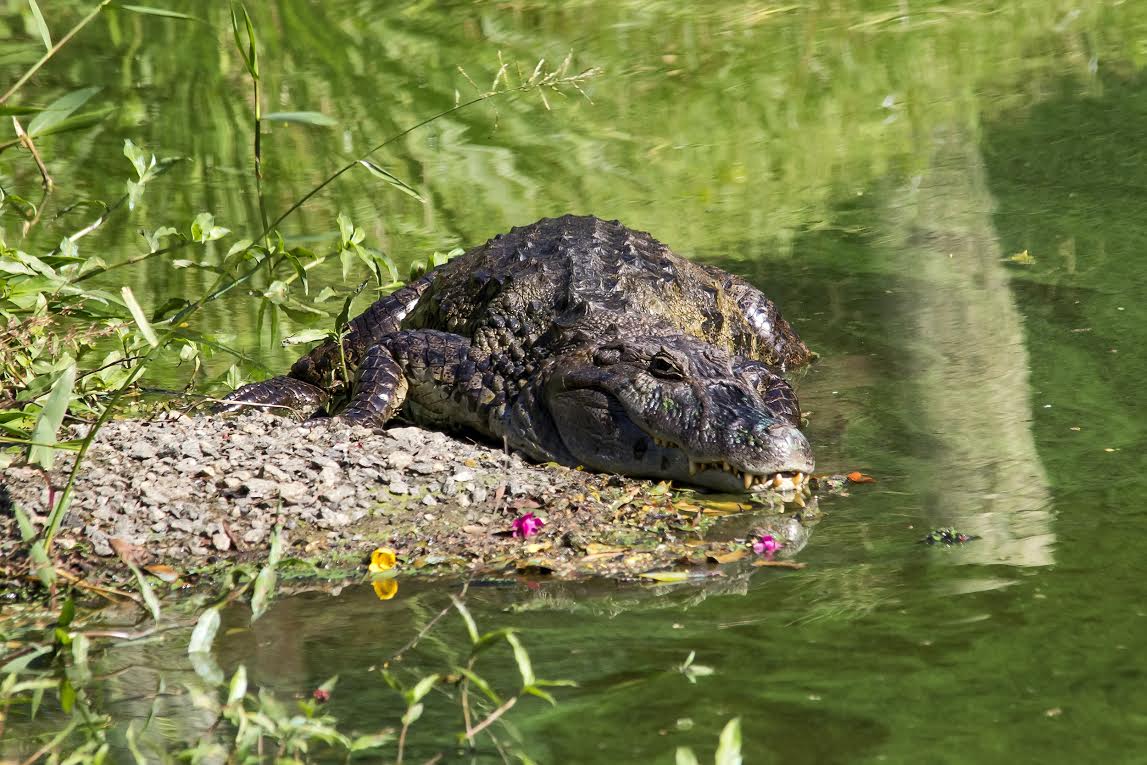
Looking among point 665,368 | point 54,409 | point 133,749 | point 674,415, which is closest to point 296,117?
point 54,409

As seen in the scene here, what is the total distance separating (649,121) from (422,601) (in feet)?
26.5

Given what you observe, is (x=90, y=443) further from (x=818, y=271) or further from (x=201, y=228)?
(x=818, y=271)

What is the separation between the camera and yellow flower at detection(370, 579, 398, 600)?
3.80 meters

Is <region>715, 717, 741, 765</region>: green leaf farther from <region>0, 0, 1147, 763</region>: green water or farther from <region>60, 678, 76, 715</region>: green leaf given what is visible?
<region>60, 678, 76, 715</region>: green leaf

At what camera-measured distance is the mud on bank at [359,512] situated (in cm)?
405

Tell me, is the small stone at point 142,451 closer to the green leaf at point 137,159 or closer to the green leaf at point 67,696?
the green leaf at point 137,159

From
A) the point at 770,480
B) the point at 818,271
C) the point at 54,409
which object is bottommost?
the point at 818,271

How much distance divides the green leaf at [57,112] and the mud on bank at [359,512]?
4.35 ft

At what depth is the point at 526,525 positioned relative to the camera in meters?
4.21

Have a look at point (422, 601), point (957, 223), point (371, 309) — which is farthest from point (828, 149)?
point (422, 601)

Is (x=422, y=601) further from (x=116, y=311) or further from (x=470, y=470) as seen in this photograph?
(x=116, y=311)

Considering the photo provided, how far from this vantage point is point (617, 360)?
5.36 metres

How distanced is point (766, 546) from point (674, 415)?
103 centimetres

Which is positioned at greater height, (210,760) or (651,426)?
(210,760)
